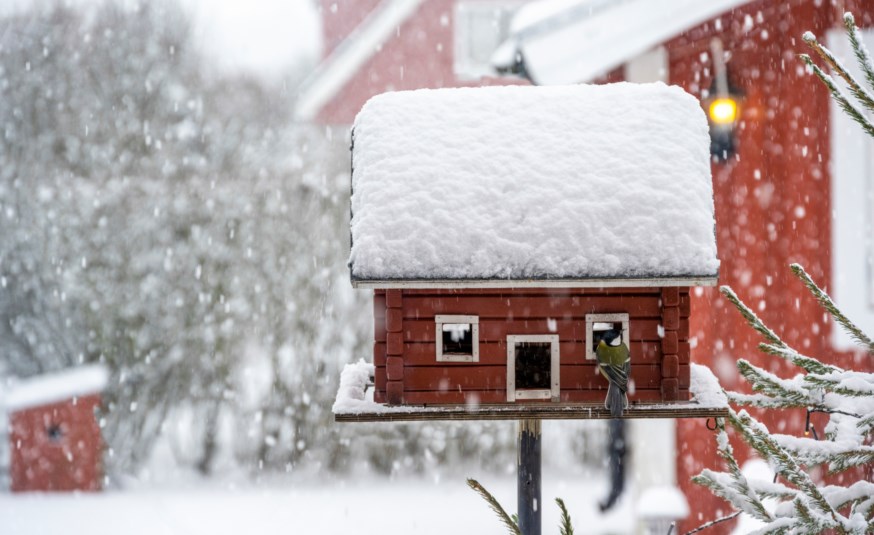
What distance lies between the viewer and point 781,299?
3930 mm

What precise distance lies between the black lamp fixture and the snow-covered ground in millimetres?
3358

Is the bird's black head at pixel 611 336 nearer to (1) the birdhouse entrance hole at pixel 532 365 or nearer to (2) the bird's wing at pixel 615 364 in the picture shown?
(2) the bird's wing at pixel 615 364

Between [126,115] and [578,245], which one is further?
[126,115]

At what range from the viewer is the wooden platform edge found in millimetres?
1854

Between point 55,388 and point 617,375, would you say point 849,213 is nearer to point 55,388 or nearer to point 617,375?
point 617,375

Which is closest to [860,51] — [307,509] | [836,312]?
[836,312]

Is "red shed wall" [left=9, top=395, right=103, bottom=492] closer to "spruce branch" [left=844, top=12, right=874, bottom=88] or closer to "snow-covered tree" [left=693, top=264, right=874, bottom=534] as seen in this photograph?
"snow-covered tree" [left=693, top=264, right=874, bottom=534]

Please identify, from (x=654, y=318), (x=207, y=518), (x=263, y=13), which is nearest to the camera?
(x=654, y=318)

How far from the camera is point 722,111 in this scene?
384 cm

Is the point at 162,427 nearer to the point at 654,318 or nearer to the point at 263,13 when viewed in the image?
the point at 263,13

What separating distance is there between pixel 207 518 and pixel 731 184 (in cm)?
525

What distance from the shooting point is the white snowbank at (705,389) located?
1.93 metres

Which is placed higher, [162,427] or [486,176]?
[486,176]

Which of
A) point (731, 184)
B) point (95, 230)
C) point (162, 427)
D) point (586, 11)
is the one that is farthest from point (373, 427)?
point (586, 11)
